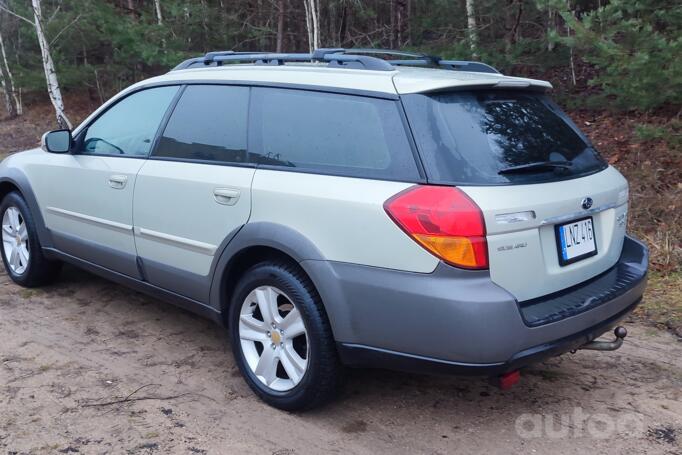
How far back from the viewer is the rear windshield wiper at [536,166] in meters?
2.90

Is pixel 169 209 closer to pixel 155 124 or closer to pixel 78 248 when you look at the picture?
pixel 155 124

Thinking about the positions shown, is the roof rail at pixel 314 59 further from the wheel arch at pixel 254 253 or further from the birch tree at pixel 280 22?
the birch tree at pixel 280 22

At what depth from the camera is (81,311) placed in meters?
4.81

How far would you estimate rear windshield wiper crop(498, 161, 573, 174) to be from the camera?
290cm

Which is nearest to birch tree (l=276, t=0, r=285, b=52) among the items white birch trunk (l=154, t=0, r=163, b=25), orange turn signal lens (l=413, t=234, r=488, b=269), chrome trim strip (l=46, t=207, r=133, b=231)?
white birch trunk (l=154, t=0, r=163, b=25)

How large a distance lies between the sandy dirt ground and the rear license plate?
0.89 m

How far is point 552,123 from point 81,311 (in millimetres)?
3633

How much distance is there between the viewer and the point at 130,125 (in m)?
4.42

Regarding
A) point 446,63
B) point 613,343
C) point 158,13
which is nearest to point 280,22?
point 158,13

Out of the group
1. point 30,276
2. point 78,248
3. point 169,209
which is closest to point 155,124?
point 169,209

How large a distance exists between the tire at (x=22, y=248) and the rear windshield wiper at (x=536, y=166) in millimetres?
3893

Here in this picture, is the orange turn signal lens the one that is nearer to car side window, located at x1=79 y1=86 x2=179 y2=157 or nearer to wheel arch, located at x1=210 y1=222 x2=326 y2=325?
wheel arch, located at x1=210 y1=222 x2=326 y2=325

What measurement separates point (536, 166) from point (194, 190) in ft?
6.29

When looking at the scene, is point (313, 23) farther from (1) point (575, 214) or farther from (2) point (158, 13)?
(1) point (575, 214)
